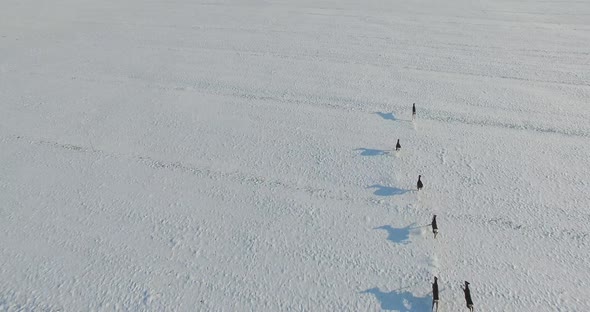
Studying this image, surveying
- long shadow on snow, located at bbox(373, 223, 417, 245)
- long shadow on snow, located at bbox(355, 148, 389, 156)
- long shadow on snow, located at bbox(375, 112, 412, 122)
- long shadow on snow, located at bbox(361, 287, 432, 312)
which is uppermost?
long shadow on snow, located at bbox(375, 112, 412, 122)

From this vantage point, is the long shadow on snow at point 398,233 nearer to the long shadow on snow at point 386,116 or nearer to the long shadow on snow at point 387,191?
the long shadow on snow at point 387,191

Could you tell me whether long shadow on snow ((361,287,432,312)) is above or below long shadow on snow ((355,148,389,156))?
below

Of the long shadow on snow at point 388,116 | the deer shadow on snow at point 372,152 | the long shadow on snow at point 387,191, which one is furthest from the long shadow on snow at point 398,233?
the long shadow on snow at point 388,116

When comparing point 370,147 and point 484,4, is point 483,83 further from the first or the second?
point 484,4

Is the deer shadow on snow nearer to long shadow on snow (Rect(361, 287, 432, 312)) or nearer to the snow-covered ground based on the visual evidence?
the snow-covered ground

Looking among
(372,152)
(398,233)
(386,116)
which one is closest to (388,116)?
(386,116)

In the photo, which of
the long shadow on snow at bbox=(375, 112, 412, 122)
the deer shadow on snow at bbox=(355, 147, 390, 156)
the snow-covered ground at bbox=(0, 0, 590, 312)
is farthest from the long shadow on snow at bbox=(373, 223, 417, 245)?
the long shadow on snow at bbox=(375, 112, 412, 122)

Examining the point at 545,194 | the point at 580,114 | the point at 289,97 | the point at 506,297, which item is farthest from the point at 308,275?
the point at 580,114
